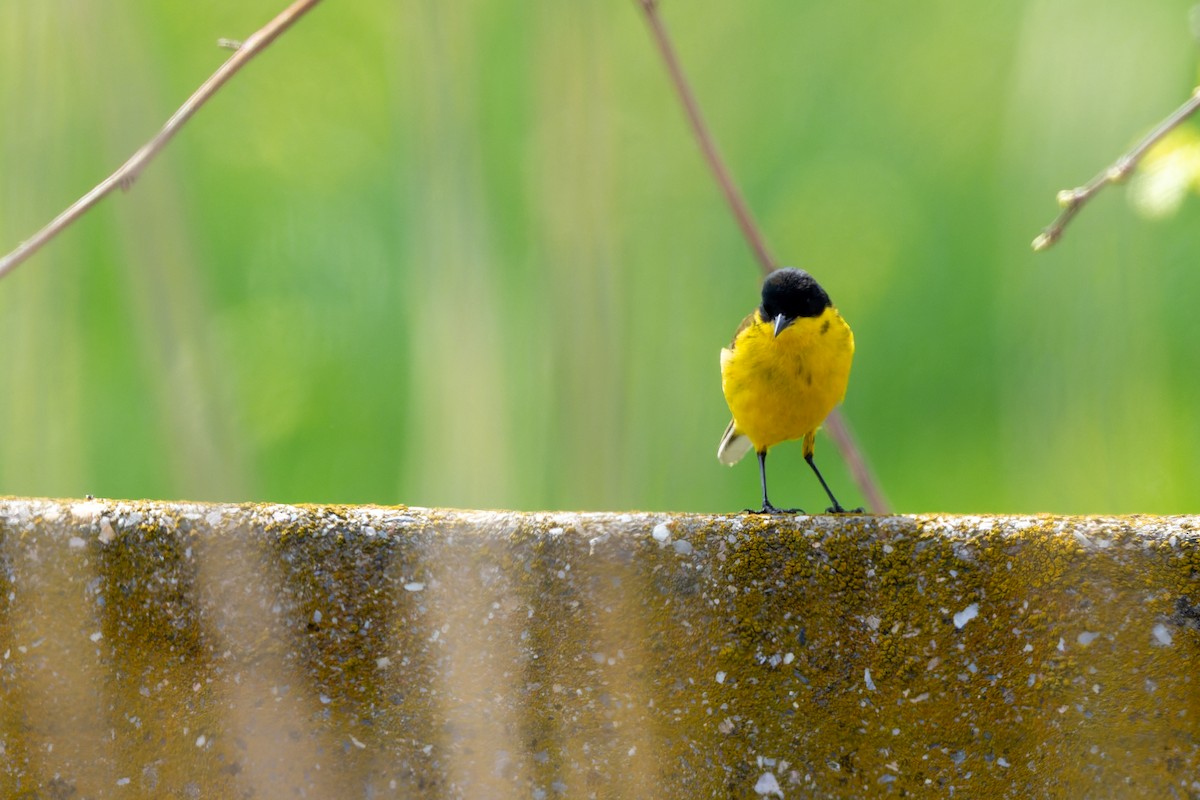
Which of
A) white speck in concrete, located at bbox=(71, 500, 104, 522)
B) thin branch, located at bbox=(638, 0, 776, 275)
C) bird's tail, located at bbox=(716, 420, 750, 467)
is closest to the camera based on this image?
thin branch, located at bbox=(638, 0, 776, 275)

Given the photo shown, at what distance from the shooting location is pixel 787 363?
2.02 metres

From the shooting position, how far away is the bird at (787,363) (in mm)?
2012

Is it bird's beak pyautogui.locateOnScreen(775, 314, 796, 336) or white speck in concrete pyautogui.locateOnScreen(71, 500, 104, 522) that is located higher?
white speck in concrete pyautogui.locateOnScreen(71, 500, 104, 522)

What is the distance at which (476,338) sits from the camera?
85 cm

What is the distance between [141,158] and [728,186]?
48 cm

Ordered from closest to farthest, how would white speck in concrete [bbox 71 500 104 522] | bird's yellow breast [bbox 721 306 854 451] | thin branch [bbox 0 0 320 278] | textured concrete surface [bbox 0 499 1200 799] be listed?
thin branch [bbox 0 0 320 278] < textured concrete surface [bbox 0 499 1200 799] < white speck in concrete [bbox 71 500 104 522] < bird's yellow breast [bbox 721 306 854 451]

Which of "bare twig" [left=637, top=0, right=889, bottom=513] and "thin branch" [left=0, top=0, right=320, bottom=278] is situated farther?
"bare twig" [left=637, top=0, right=889, bottom=513]

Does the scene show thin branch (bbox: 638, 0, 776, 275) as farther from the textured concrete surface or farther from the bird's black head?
the bird's black head

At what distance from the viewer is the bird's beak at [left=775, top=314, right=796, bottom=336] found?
207cm

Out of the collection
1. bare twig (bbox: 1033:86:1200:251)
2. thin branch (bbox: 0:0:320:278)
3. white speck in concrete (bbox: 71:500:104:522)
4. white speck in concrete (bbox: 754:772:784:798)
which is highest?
thin branch (bbox: 0:0:320:278)

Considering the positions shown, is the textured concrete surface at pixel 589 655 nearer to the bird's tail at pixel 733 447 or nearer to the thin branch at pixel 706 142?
the thin branch at pixel 706 142

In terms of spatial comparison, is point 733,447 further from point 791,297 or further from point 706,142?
point 706,142

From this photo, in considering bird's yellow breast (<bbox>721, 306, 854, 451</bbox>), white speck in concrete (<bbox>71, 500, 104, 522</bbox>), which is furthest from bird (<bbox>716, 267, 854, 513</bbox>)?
white speck in concrete (<bbox>71, 500, 104, 522</bbox>)

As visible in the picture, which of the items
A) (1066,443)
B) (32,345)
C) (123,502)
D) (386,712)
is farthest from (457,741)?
(1066,443)
